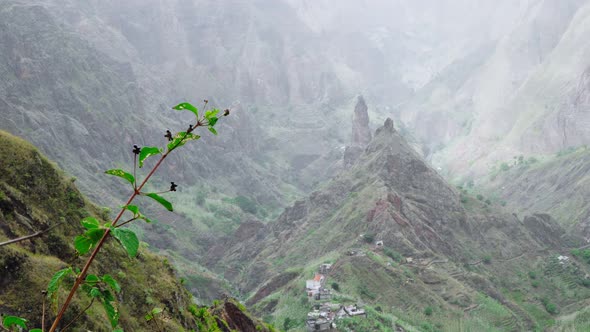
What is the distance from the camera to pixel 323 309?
220 feet

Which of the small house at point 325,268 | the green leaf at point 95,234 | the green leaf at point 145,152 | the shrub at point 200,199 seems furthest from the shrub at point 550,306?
the green leaf at point 95,234

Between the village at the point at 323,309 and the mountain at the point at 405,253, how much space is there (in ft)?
4.11

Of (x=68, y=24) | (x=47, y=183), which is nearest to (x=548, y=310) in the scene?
(x=47, y=183)

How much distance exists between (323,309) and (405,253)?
23378 millimetres

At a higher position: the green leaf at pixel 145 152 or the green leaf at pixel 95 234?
the green leaf at pixel 145 152

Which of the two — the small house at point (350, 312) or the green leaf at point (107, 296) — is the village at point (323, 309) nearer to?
the small house at point (350, 312)

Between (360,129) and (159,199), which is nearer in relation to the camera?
(159,199)

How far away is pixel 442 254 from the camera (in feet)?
307

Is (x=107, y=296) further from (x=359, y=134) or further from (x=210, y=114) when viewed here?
(x=359, y=134)

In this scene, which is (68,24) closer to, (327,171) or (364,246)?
(327,171)

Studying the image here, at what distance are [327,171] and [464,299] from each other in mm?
110418

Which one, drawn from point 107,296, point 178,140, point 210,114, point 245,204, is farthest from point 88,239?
point 245,204

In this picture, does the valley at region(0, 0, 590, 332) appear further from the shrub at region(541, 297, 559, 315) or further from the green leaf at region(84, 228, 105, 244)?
the green leaf at region(84, 228, 105, 244)

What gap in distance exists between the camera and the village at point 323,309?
61.3 m
